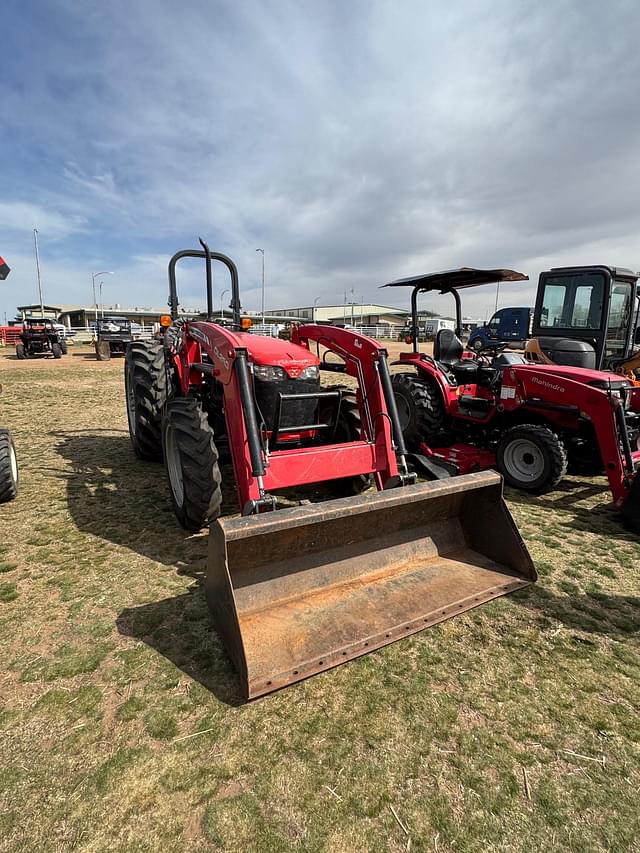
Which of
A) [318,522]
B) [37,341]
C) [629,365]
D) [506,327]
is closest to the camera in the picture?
[318,522]

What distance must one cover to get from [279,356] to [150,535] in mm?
1807

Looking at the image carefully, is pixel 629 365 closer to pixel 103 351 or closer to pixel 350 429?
pixel 350 429

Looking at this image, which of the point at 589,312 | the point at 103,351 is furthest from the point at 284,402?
the point at 103,351

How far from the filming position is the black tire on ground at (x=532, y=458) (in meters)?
4.70

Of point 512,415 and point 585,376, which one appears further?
point 512,415


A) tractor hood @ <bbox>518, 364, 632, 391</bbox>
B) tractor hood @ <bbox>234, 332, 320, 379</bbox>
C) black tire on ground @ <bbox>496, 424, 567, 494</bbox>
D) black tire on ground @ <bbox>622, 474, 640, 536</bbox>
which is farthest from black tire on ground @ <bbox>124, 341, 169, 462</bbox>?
black tire on ground @ <bbox>622, 474, 640, 536</bbox>

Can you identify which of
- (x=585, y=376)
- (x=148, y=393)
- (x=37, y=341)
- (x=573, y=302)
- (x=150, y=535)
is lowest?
(x=150, y=535)

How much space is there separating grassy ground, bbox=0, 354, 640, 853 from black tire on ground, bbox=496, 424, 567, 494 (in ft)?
4.43

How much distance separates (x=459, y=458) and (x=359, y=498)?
3077 millimetres

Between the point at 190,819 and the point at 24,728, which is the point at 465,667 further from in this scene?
the point at 24,728

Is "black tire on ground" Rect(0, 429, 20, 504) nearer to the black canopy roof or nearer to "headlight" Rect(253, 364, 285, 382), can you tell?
"headlight" Rect(253, 364, 285, 382)

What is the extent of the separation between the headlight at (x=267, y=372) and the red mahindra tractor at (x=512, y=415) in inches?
74.8

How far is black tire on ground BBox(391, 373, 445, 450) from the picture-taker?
20.1 ft

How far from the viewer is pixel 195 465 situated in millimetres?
3438
